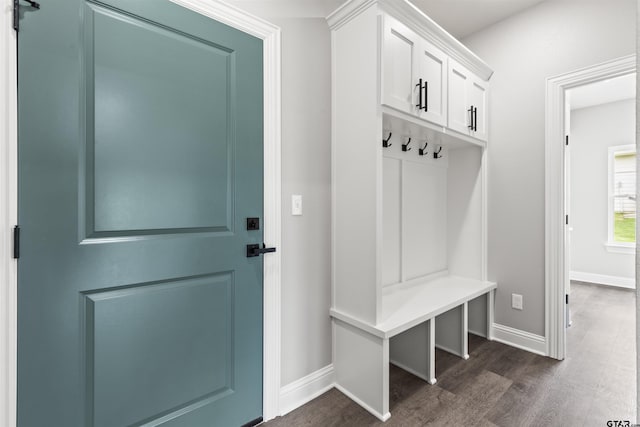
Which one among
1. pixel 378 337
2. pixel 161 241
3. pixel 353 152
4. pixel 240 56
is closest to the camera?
pixel 161 241

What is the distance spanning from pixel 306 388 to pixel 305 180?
1279 mm

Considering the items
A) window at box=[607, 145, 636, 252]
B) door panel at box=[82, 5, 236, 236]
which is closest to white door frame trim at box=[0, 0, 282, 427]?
door panel at box=[82, 5, 236, 236]

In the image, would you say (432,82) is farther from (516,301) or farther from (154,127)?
(516,301)

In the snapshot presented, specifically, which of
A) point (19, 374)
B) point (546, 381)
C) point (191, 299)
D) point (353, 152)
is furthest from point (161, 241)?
point (546, 381)

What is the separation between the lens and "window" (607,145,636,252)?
416cm

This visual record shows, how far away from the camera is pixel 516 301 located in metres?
2.42

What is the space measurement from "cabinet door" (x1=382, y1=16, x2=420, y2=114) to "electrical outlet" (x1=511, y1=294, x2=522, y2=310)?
5.95ft

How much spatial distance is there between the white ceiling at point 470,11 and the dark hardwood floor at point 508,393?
9.23ft

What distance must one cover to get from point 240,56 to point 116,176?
0.84 meters

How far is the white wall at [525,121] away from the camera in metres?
2.13

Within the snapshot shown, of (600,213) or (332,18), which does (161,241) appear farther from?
(600,213)

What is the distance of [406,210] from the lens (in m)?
2.36

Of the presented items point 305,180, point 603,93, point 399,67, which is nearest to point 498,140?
point 399,67

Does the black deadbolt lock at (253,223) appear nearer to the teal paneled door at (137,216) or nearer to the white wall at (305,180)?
the teal paneled door at (137,216)
